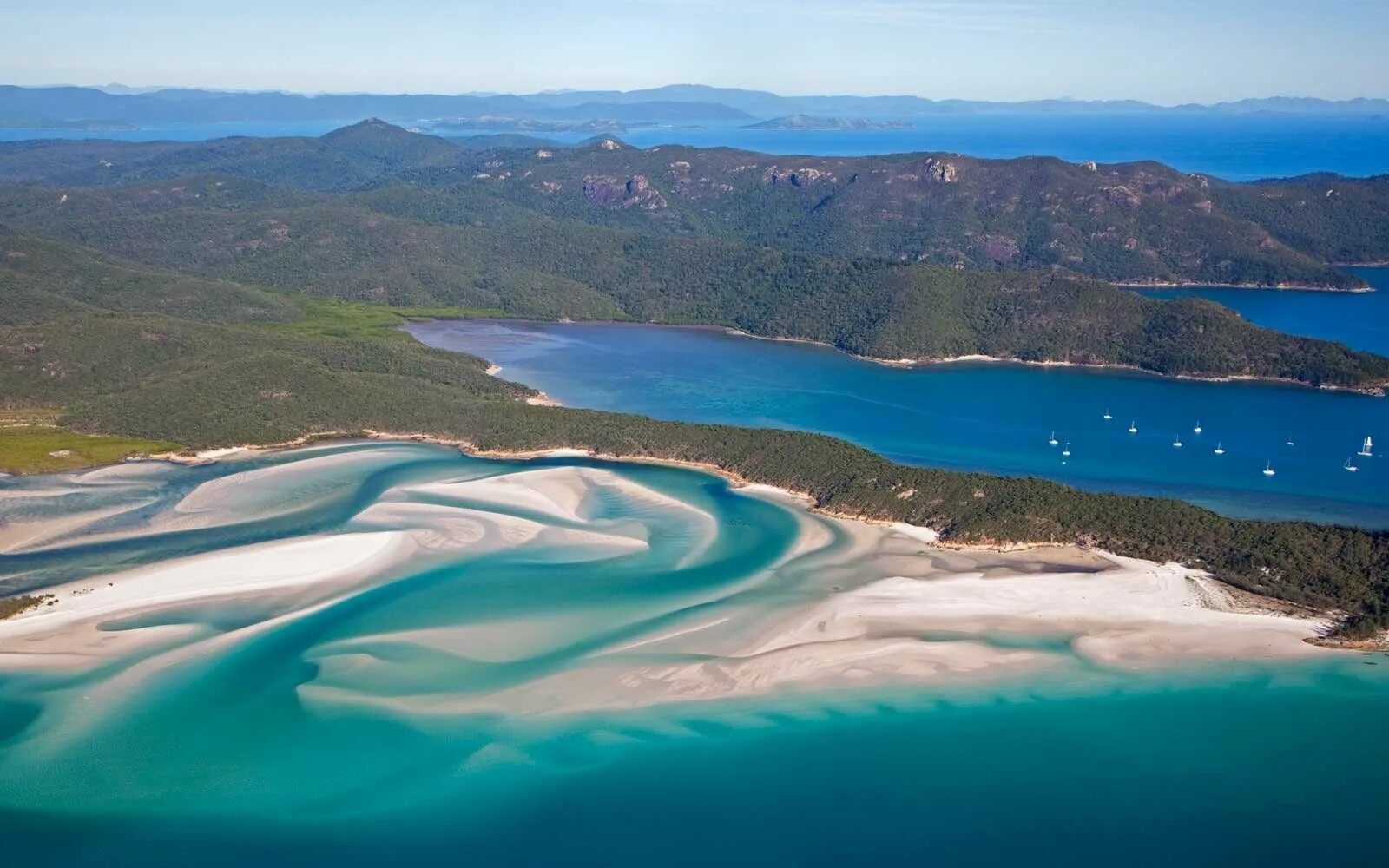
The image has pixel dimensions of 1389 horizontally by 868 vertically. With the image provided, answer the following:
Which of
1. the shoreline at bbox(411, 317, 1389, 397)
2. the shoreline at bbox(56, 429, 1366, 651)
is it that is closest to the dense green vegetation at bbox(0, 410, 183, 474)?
the shoreline at bbox(56, 429, 1366, 651)

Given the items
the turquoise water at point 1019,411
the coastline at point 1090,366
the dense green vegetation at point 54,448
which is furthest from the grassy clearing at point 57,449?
the coastline at point 1090,366

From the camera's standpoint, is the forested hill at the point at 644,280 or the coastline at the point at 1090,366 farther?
the forested hill at the point at 644,280

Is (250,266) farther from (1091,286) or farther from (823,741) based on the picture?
(823,741)

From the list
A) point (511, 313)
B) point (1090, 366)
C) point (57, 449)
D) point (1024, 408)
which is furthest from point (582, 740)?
point (511, 313)

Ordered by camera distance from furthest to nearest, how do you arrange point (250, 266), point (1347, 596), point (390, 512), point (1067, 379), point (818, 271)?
1. point (250, 266)
2. point (818, 271)
3. point (1067, 379)
4. point (390, 512)
5. point (1347, 596)

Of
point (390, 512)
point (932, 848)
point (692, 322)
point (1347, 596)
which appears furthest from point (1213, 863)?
point (692, 322)

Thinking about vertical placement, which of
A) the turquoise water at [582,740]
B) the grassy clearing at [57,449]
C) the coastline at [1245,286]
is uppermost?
the coastline at [1245,286]

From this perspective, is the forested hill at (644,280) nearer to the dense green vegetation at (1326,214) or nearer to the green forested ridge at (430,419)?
the green forested ridge at (430,419)
